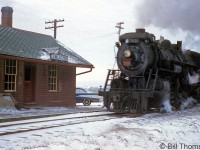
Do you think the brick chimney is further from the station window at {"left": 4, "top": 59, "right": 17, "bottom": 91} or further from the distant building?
the station window at {"left": 4, "top": 59, "right": 17, "bottom": 91}

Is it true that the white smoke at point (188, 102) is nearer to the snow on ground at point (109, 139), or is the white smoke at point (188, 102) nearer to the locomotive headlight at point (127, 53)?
the locomotive headlight at point (127, 53)

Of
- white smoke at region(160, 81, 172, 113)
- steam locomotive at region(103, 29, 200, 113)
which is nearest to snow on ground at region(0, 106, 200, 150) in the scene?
steam locomotive at region(103, 29, 200, 113)

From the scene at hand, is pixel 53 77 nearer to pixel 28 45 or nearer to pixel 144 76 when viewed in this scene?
pixel 28 45

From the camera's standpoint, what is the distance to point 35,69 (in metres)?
16.6

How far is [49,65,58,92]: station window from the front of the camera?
17578 millimetres

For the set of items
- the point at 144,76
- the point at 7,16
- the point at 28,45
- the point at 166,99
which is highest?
the point at 7,16

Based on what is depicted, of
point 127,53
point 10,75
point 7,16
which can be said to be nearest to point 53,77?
point 10,75

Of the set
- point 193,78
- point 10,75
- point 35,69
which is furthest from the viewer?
point 35,69

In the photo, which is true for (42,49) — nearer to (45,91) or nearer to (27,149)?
(45,91)

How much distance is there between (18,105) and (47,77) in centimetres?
247

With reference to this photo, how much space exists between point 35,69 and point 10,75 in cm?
154

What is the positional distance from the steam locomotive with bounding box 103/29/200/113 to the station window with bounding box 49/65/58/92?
15.0ft

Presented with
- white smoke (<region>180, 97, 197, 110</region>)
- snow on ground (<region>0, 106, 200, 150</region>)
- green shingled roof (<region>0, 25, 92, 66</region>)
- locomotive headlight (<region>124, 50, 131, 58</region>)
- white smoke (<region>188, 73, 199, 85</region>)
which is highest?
green shingled roof (<region>0, 25, 92, 66</region>)

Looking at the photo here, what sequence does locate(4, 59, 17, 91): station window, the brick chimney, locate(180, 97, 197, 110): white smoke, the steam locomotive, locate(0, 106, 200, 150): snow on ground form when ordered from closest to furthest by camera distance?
locate(0, 106, 200, 150): snow on ground
the steam locomotive
locate(180, 97, 197, 110): white smoke
locate(4, 59, 17, 91): station window
the brick chimney
